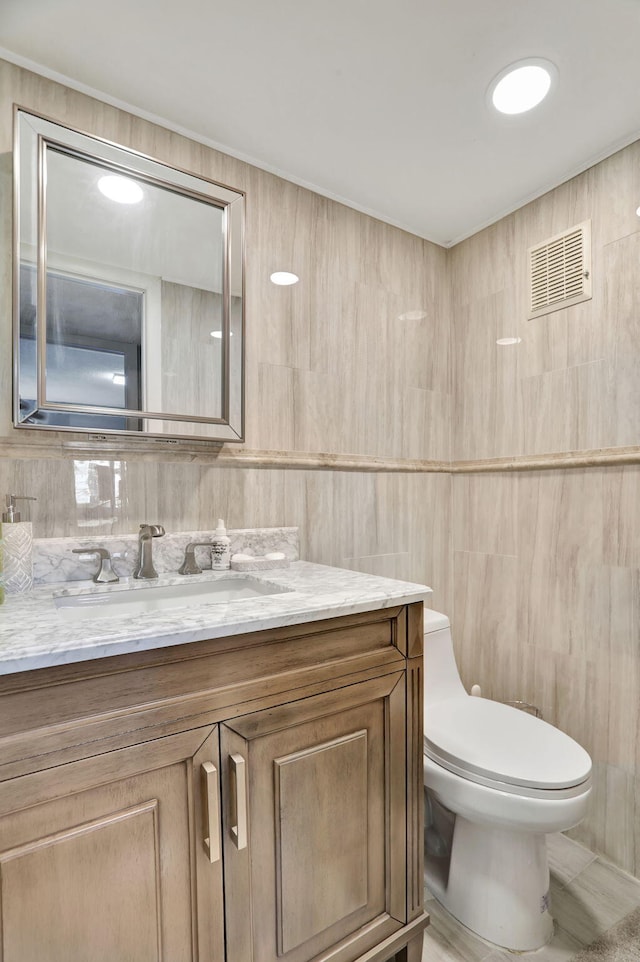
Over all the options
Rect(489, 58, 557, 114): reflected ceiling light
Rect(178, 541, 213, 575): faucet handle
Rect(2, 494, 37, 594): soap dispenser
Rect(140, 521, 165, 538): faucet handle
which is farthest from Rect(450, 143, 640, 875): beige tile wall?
Rect(2, 494, 37, 594): soap dispenser

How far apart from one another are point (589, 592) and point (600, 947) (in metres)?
0.95

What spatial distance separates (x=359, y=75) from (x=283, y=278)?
61 centimetres

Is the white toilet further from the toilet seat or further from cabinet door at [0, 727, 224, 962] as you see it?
cabinet door at [0, 727, 224, 962]

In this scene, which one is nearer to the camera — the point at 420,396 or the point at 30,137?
the point at 30,137

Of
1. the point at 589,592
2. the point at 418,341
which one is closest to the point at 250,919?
the point at 589,592

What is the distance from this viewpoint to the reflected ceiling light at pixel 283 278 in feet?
5.73

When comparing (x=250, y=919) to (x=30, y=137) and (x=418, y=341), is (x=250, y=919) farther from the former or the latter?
(x=418, y=341)

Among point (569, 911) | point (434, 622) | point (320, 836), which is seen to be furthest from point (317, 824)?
point (569, 911)

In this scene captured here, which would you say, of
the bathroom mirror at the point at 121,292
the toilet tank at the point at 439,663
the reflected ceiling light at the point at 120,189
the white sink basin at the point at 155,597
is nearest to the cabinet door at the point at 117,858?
the white sink basin at the point at 155,597

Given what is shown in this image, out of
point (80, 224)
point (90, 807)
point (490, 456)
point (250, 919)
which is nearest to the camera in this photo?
point (90, 807)

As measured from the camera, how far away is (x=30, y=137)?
48.1 inches

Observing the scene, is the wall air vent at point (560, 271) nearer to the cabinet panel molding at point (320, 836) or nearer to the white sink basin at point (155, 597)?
the white sink basin at point (155, 597)

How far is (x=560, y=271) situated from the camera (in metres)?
1.82

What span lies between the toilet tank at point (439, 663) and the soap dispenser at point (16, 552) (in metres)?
1.23
